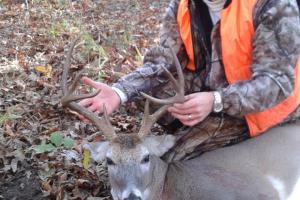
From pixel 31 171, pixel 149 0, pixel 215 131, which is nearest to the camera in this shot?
pixel 215 131

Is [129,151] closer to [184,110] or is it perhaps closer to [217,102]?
[184,110]

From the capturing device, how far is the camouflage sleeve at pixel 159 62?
14.3 feet

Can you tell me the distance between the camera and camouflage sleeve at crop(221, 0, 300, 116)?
369cm

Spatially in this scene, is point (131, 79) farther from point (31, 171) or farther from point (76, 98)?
point (31, 171)

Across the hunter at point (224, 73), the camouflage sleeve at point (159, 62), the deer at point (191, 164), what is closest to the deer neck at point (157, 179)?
the deer at point (191, 164)

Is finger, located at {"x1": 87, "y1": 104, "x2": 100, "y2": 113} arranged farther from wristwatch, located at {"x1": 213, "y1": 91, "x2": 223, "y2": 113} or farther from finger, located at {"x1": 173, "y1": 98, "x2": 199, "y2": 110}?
wristwatch, located at {"x1": 213, "y1": 91, "x2": 223, "y2": 113}

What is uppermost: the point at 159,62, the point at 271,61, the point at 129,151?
the point at 271,61

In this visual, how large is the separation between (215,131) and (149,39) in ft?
13.2

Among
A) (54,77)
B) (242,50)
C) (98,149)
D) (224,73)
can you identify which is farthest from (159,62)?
(54,77)

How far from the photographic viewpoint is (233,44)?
3861 mm

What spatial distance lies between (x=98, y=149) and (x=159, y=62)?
3.20ft

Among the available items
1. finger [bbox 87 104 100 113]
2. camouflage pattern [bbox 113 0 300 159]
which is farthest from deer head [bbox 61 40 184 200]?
camouflage pattern [bbox 113 0 300 159]

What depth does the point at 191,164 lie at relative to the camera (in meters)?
4.05

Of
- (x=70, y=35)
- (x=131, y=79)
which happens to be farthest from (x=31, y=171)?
(x=70, y=35)
